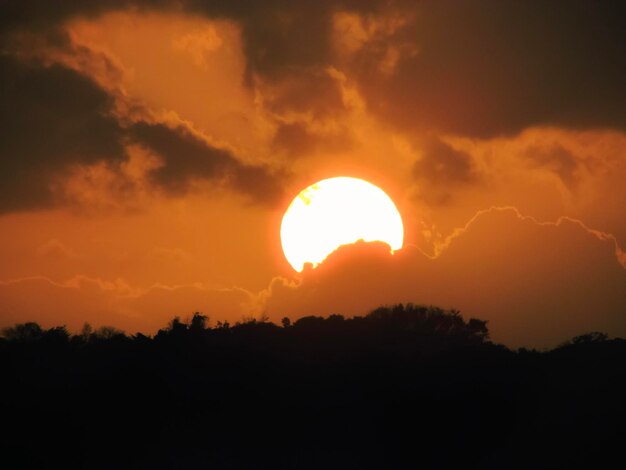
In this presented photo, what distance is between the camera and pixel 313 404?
52125 mm

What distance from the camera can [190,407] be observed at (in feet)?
172

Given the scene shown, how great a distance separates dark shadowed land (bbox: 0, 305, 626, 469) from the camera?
4853cm

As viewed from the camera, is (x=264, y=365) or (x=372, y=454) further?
(x=264, y=365)

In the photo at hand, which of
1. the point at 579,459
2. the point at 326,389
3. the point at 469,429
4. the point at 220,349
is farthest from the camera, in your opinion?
the point at 220,349

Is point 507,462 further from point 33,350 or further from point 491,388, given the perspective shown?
point 33,350

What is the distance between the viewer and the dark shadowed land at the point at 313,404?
48.5 meters

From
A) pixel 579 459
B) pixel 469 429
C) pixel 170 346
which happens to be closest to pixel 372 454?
pixel 469 429

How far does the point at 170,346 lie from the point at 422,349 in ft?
42.4

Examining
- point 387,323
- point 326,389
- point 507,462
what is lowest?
Answer: point 507,462

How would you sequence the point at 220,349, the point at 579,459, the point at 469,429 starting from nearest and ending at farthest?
1. the point at 579,459
2. the point at 469,429
3. the point at 220,349

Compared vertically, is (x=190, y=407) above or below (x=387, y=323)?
below

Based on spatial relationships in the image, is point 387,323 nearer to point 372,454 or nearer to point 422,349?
point 422,349

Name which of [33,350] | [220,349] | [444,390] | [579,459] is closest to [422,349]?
[444,390]

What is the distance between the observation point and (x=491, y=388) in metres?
52.5
